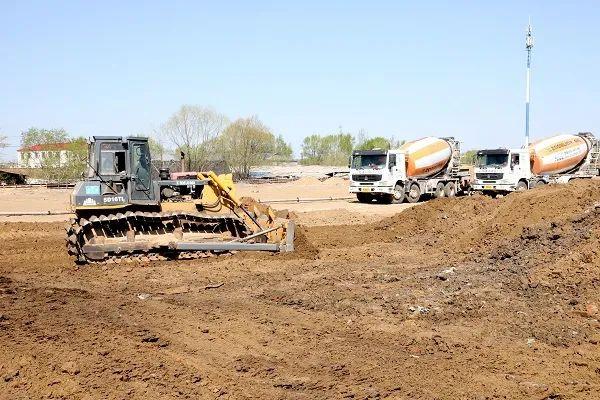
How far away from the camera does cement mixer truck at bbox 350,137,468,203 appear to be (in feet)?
97.3

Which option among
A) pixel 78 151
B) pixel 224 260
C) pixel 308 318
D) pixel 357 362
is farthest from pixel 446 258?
pixel 78 151

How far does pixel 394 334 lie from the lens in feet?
24.6

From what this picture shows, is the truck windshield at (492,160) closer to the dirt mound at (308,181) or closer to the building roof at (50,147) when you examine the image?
the dirt mound at (308,181)

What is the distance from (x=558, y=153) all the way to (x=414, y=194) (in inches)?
336

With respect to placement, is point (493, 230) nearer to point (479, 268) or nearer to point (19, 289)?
point (479, 268)

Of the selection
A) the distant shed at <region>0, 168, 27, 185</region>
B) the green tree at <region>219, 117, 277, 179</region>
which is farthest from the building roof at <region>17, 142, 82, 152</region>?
the green tree at <region>219, 117, 277, 179</region>

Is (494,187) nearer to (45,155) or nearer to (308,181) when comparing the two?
(308,181)

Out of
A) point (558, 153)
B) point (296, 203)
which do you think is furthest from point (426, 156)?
point (558, 153)

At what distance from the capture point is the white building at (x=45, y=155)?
159 feet

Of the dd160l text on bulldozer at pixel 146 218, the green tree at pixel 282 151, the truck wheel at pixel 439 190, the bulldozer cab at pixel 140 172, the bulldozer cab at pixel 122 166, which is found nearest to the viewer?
the dd160l text on bulldozer at pixel 146 218

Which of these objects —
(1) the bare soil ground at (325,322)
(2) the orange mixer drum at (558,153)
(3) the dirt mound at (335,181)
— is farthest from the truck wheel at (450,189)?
(1) the bare soil ground at (325,322)

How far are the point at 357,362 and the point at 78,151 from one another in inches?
1799

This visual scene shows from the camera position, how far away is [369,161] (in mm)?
30031

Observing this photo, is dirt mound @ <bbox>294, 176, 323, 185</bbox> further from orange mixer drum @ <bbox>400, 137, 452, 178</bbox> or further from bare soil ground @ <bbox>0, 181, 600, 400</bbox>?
bare soil ground @ <bbox>0, 181, 600, 400</bbox>
